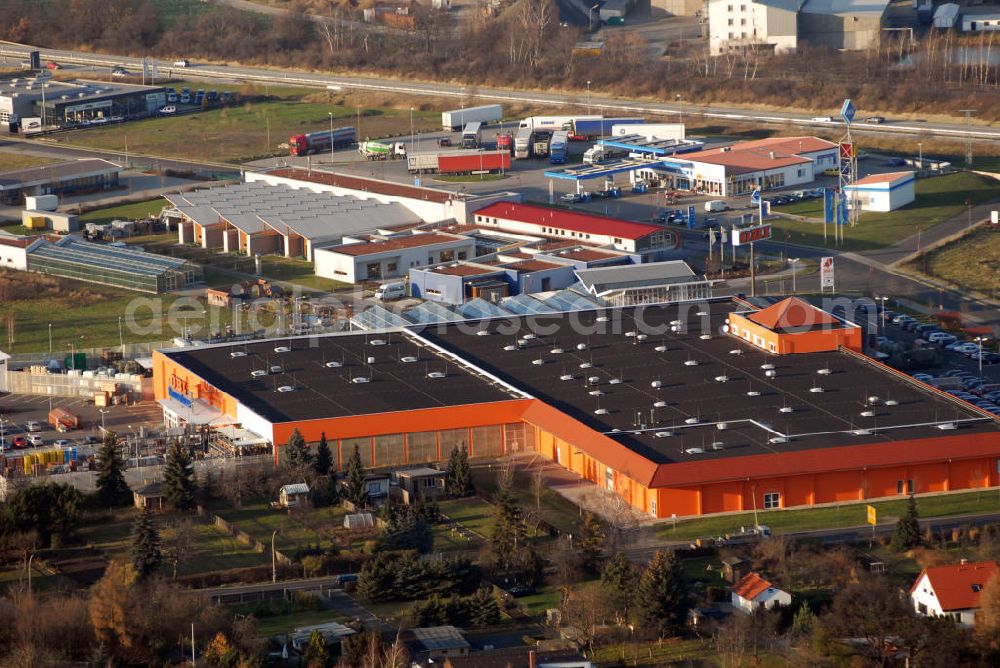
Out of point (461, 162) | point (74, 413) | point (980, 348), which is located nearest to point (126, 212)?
point (461, 162)

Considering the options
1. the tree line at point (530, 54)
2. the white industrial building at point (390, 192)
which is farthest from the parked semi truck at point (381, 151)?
the tree line at point (530, 54)

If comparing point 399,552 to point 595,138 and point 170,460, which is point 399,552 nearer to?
point 170,460

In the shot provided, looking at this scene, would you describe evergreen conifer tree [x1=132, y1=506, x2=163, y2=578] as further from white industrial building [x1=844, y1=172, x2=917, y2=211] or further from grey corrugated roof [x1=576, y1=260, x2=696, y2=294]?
white industrial building [x1=844, y1=172, x2=917, y2=211]

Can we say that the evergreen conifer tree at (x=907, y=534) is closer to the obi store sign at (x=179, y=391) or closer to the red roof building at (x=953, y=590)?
the red roof building at (x=953, y=590)

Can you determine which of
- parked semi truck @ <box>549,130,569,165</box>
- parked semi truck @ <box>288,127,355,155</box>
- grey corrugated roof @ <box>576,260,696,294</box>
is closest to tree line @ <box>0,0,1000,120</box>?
parked semi truck @ <box>549,130,569,165</box>

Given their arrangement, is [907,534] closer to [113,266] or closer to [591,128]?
[113,266]
